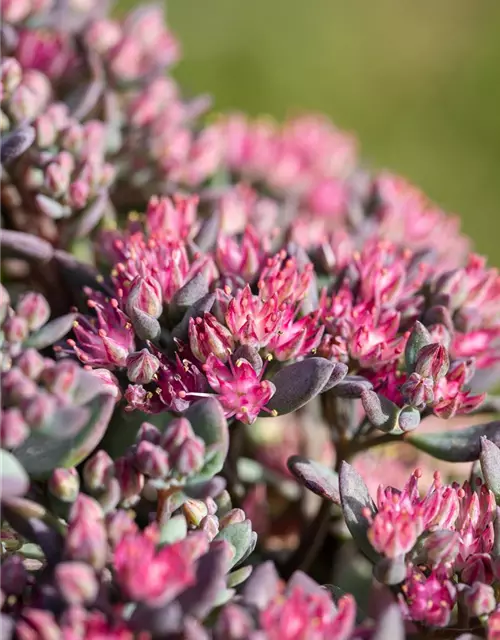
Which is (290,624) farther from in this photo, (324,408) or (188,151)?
(188,151)

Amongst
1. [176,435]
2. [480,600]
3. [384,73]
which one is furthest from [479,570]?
[384,73]

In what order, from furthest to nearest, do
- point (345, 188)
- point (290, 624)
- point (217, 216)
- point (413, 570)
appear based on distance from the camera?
point (345, 188), point (217, 216), point (413, 570), point (290, 624)

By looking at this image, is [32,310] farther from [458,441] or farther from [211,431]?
[458,441]

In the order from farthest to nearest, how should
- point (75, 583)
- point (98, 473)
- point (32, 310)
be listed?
point (32, 310)
point (98, 473)
point (75, 583)

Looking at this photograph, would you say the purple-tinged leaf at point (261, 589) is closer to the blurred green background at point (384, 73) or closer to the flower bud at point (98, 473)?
the flower bud at point (98, 473)

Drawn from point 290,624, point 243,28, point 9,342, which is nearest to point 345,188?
point 9,342

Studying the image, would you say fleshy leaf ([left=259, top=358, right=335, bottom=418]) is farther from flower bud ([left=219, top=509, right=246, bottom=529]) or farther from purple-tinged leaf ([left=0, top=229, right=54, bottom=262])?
purple-tinged leaf ([left=0, top=229, right=54, bottom=262])

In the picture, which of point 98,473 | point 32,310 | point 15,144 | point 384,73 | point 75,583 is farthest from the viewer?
point 384,73
